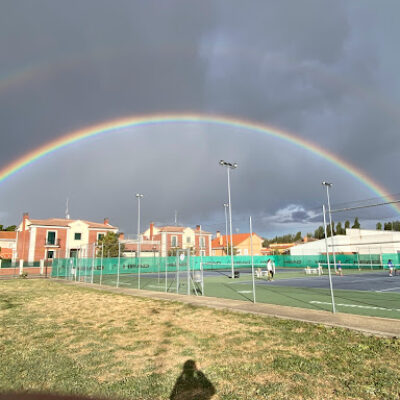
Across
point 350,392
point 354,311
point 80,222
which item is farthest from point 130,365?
point 80,222

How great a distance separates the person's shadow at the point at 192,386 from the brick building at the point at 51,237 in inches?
1959

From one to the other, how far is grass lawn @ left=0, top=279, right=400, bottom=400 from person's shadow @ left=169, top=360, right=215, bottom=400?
82 millimetres

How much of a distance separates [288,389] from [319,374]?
86 cm

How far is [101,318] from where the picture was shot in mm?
10703

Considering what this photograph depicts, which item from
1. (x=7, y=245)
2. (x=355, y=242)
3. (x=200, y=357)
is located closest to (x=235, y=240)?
(x=355, y=242)

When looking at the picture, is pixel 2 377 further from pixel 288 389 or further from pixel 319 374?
pixel 319 374

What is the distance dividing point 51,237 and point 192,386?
57.2 m

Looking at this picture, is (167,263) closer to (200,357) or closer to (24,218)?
(200,357)

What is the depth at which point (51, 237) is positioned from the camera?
5584 centimetres

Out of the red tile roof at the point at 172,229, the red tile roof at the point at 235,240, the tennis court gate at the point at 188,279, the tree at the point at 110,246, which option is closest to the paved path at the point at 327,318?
the tennis court gate at the point at 188,279

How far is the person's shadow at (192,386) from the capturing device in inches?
178

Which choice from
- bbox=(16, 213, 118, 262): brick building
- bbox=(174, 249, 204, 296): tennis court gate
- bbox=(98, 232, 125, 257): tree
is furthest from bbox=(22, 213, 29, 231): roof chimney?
bbox=(174, 249, 204, 296): tennis court gate

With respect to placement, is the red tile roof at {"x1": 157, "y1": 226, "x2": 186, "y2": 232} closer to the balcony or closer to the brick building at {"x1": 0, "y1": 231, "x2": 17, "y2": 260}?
the balcony

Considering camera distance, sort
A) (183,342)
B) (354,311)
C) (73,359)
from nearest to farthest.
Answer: (73,359) < (183,342) < (354,311)
